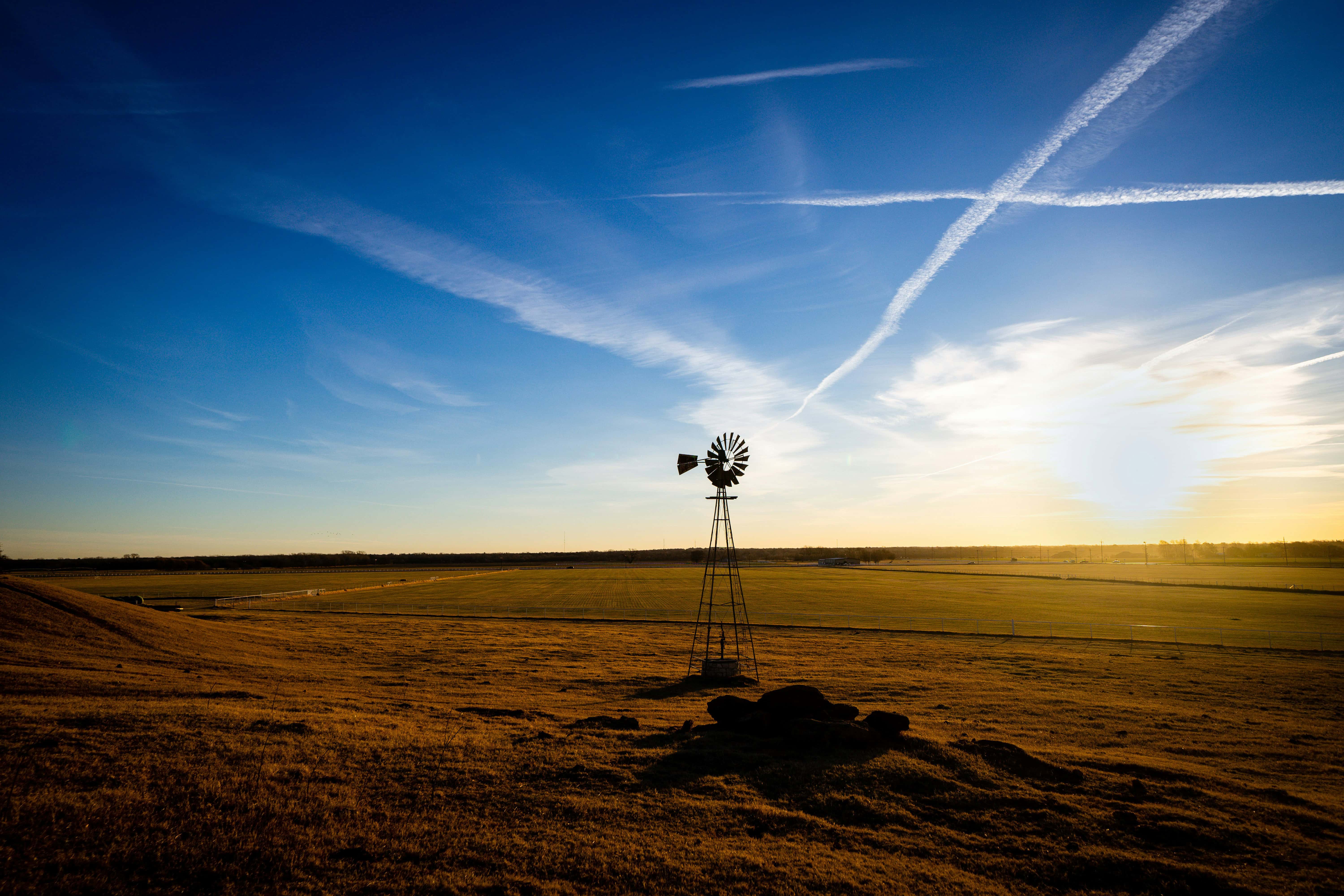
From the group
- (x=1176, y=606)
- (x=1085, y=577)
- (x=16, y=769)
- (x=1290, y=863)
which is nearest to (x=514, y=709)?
(x=16, y=769)

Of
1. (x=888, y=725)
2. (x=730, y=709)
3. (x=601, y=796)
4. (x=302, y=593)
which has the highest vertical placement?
(x=888, y=725)

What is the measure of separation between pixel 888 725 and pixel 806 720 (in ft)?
6.54

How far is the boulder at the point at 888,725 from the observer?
16.2 meters

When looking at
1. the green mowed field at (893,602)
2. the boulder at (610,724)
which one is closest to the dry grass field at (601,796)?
the boulder at (610,724)

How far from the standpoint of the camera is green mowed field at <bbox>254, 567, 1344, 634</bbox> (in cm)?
6156

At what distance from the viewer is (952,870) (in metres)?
10.4

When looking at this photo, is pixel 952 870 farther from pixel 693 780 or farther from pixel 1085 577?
pixel 1085 577

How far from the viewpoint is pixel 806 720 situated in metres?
16.7

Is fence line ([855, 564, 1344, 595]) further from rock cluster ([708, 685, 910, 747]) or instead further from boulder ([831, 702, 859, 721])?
rock cluster ([708, 685, 910, 747])

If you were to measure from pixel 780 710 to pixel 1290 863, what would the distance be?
1011 centimetres

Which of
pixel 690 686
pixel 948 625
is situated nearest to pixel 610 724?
pixel 690 686

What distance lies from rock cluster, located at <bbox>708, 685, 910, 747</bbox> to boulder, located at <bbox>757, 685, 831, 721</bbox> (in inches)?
0.5

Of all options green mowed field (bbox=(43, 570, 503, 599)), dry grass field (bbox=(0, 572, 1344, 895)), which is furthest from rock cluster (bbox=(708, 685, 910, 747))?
green mowed field (bbox=(43, 570, 503, 599))

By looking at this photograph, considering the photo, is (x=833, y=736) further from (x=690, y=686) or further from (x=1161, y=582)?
(x=1161, y=582)
